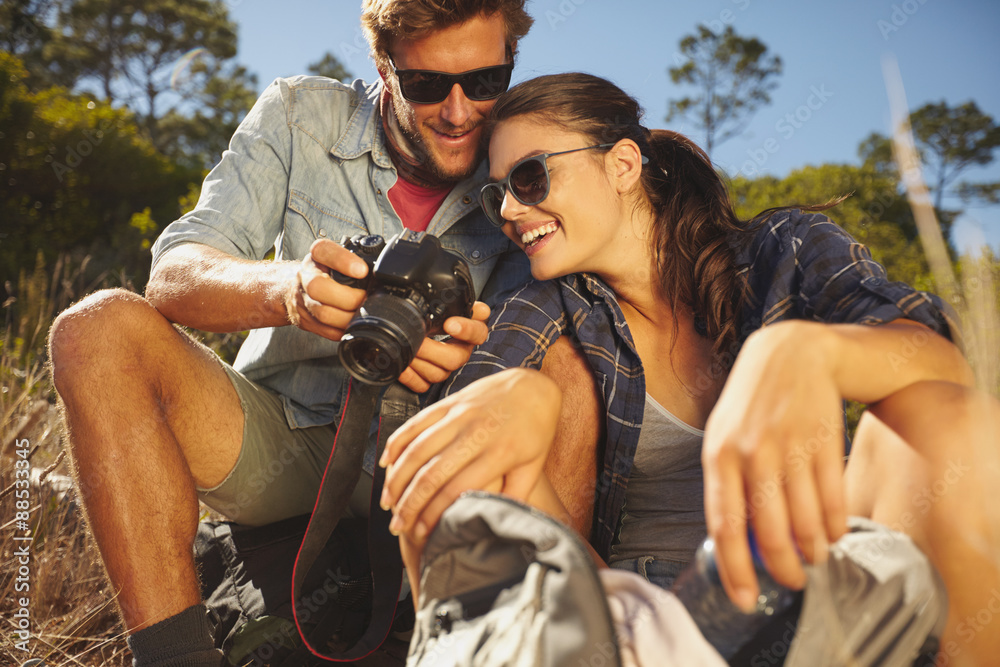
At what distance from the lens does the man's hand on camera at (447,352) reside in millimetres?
1733

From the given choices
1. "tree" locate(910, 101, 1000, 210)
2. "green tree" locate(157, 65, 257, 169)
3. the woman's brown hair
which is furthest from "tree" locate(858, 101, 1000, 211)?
"green tree" locate(157, 65, 257, 169)

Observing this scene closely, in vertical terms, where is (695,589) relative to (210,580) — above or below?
above

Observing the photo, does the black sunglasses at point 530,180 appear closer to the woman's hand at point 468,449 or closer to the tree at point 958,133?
the woman's hand at point 468,449

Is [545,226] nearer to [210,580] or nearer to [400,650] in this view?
[400,650]

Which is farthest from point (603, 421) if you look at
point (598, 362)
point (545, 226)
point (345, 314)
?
point (345, 314)

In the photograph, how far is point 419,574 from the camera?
1.21 meters

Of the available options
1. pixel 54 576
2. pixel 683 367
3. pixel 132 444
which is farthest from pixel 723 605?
pixel 54 576

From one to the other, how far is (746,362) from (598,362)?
3.28 ft

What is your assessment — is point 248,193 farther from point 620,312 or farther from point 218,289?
point 620,312

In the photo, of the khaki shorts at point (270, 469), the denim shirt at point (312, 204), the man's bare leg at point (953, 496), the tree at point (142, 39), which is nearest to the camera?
the man's bare leg at point (953, 496)

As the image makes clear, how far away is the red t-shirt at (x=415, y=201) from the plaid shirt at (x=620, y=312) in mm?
679

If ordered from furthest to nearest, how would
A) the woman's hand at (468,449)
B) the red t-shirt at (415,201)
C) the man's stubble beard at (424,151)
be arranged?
the red t-shirt at (415,201), the man's stubble beard at (424,151), the woman's hand at (468,449)

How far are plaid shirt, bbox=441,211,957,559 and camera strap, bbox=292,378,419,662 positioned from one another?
0.18m

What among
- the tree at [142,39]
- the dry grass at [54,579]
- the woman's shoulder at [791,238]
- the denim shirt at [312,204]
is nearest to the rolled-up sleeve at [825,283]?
the woman's shoulder at [791,238]
